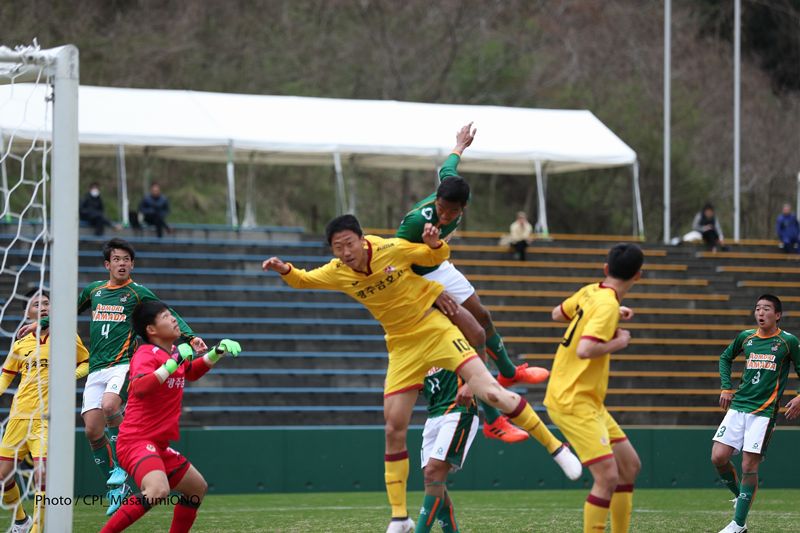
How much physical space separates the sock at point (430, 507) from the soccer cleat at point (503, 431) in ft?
2.07

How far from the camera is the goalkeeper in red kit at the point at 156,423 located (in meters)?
6.26

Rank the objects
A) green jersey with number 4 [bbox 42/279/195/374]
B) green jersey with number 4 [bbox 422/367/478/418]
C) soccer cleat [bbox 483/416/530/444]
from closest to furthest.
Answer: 1. soccer cleat [bbox 483/416/530/444]
2. green jersey with number 4 [bbox 422/367/478/418]
3. green jersey with number 4 [bbox 42/279/195/374]

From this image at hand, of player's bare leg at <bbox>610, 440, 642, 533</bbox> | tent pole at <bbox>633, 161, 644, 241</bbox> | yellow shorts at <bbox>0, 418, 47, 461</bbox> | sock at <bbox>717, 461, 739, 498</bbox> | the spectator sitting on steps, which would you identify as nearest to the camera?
player's bare leg at <bbox>610, 440, 642, 533</bbox>

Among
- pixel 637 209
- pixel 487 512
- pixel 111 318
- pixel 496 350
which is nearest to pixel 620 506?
pixel 496 350

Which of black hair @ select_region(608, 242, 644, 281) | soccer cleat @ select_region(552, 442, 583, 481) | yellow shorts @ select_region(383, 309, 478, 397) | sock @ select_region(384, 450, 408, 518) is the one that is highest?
black hair @ select_region(608, 242, 644, 281)

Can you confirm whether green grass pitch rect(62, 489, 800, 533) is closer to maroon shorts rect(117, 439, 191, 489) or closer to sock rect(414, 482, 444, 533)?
sock rect(414, 482, 444, 533)

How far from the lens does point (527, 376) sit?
24.3 feet

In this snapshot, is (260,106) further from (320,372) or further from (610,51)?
(610,51)

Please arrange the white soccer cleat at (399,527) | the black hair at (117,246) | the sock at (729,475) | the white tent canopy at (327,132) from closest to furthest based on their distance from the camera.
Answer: the white soccer cleat at (399,527) → the black hair at (117,246) → the sock at (729,475) → the white tent canopy at (327,132)

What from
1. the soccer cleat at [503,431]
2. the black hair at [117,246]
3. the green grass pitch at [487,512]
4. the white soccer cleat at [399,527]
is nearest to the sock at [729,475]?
the green grass pitch at [487,512]

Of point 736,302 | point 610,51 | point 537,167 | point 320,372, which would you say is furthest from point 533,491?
point 610,51

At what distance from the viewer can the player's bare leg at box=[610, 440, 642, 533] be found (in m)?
6.48

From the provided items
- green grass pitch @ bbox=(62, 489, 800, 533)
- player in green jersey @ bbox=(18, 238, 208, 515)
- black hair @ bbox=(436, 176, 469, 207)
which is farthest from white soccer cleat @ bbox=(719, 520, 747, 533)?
player in green jersey @ bbox=(18, 238, 208, 515)

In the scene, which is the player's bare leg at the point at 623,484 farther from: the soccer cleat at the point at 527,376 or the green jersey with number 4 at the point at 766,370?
the green jersey with number 4 at the point at 766,370
